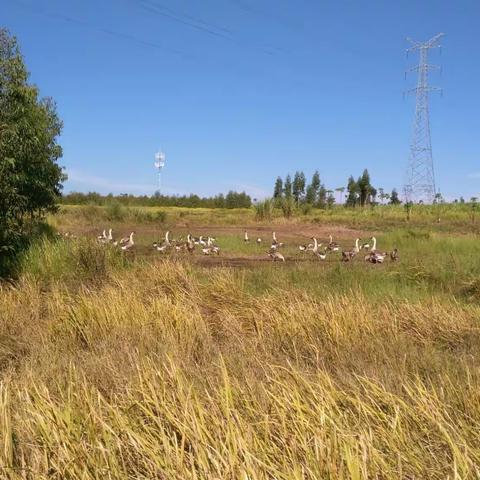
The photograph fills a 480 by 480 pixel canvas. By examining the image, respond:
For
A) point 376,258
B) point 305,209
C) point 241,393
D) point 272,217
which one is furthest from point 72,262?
point 305,209

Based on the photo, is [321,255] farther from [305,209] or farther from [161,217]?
[305,209]

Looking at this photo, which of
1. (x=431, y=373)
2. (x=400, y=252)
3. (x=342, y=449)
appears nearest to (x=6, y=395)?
(x=342, y=449)

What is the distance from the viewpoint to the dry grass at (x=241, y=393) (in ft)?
8.91

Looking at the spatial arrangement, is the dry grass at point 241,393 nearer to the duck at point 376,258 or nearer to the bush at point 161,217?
the duck at point 376,258

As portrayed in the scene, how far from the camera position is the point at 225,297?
27.9 ft

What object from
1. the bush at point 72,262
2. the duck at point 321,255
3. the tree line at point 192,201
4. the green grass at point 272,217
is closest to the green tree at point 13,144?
the bush at point 72,262

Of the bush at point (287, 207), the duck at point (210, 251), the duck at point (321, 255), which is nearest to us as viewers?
the duck at point (321, 255)

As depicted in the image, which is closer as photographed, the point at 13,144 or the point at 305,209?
the point at 13,144

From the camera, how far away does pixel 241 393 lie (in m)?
3.63

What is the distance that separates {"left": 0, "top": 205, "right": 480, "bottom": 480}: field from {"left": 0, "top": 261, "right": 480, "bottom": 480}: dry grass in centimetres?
1

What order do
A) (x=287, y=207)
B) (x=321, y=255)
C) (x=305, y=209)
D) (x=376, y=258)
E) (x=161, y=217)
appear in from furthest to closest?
(x=305, y=209) < (x=287, y=207) < (x=161, y=217) < (x=321, y=255) < (x=376, y=258)

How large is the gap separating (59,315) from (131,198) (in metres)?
62.3

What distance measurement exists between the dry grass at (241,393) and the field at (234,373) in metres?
0.01

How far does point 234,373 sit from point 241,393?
73 centimetres
